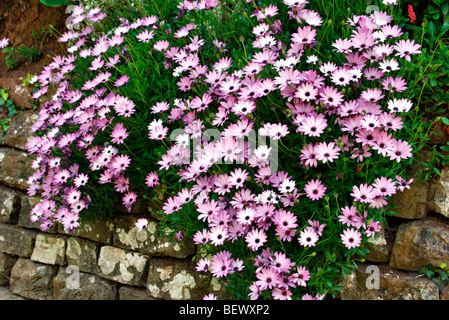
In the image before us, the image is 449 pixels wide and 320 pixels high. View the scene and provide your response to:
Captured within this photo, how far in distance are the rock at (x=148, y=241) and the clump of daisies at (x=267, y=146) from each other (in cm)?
20

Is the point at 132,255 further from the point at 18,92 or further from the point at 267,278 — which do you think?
the point at 18,92

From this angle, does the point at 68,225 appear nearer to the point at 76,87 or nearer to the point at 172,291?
the point at 172,291

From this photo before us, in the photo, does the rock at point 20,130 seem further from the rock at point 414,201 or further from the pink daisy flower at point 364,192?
the rock at point 414,201

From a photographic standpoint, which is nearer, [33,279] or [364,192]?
[364,192]

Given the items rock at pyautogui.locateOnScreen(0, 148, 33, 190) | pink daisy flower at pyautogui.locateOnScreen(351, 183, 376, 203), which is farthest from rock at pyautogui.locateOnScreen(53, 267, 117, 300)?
pink daisy flower at pyautogui.locateOnScreen(351, 183, 376, 203)

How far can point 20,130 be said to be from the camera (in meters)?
3.54

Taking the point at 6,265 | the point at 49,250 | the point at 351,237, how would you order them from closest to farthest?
the point at 351,237 → the point at 49,250 → the point at 6,265

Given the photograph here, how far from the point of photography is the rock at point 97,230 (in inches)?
111

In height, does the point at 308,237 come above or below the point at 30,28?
below

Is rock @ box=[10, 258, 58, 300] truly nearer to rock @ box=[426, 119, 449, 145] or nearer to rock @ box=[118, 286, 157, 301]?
rock @ box=[118, 286, 157, 301]

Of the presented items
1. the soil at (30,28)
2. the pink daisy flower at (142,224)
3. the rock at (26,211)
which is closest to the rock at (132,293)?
the pink daisy flower at (142,224)

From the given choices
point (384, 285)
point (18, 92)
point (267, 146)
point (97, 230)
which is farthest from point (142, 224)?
point (18, 92)

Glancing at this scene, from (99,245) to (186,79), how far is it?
1.43m

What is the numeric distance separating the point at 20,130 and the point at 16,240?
96cm
